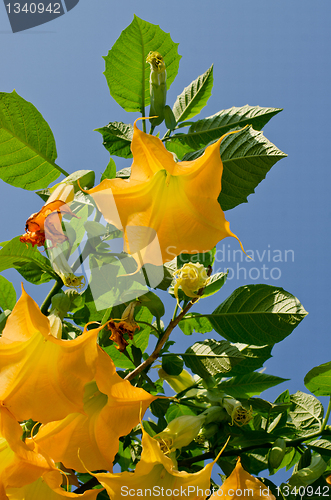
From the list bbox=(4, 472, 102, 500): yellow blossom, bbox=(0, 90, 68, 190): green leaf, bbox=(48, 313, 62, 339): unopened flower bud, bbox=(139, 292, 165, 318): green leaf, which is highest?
bbox=(0, 90, 68, 190): green leaf

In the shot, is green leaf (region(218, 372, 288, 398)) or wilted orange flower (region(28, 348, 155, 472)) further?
green leaf (region(218, 372, 288, 398))

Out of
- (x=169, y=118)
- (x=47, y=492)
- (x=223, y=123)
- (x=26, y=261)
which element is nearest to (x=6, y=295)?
(x=26, y=261)

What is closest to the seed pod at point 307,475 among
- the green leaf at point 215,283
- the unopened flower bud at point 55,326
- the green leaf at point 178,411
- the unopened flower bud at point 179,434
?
the unopened flower bud at point 179,434

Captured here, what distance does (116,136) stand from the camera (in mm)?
1586

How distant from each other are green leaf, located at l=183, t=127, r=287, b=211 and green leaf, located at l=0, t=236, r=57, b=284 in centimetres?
68

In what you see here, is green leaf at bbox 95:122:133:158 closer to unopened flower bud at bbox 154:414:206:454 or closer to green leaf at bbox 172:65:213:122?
green leaf at bbox 172:65:213:122

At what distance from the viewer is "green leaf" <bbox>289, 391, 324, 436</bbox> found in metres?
1.49

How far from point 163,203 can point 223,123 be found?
0.53 meters

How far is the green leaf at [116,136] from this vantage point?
5.18ft

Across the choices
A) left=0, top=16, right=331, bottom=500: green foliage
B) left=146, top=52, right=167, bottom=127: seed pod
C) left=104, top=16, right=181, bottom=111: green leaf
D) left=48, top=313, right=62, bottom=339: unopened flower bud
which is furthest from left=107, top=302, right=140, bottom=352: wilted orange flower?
left=104, top=16, right=181, bottom=111: green leaf

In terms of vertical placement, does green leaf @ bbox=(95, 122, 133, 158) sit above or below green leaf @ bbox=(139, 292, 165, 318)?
above

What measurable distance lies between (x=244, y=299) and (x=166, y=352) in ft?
1.21

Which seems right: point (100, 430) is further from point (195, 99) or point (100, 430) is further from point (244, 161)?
point (195, 99)

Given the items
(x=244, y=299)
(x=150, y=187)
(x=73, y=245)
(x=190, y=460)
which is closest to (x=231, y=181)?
(x=150, y=187)
